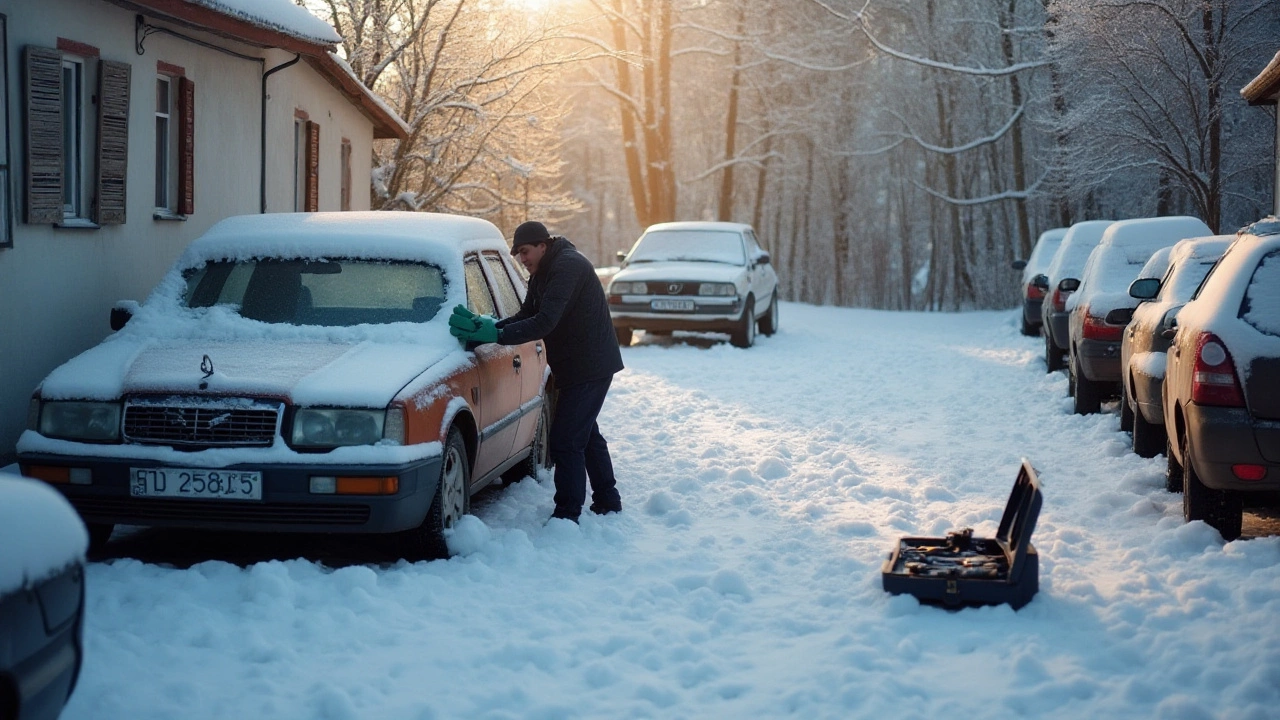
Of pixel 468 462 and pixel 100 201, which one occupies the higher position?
pixel 100 201

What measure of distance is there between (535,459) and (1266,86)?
1325cm

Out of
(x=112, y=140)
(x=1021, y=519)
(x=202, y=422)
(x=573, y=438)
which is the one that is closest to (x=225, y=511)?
(x=202, y=422)

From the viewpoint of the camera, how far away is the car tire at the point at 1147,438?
944 centimetres

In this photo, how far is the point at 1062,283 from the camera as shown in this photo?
15.2 meters

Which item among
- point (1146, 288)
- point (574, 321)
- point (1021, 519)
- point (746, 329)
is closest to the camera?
point (1021, 519)

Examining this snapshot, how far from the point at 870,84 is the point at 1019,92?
1253 cm

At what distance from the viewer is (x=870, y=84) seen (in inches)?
1842

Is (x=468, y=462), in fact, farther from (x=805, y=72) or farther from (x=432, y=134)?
(x=805, y=72)

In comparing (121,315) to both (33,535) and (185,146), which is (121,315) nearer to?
(33,535)

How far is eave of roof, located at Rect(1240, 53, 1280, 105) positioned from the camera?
16562mm

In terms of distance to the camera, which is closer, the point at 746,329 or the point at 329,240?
the point at 329,240

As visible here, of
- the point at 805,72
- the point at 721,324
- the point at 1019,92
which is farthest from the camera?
the point at 805,72

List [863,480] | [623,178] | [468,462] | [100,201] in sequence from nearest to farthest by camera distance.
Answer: [468,462] < [863,480] < [100,201] < [623,178]

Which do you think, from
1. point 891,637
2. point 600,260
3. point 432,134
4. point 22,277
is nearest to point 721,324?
point 432,134
